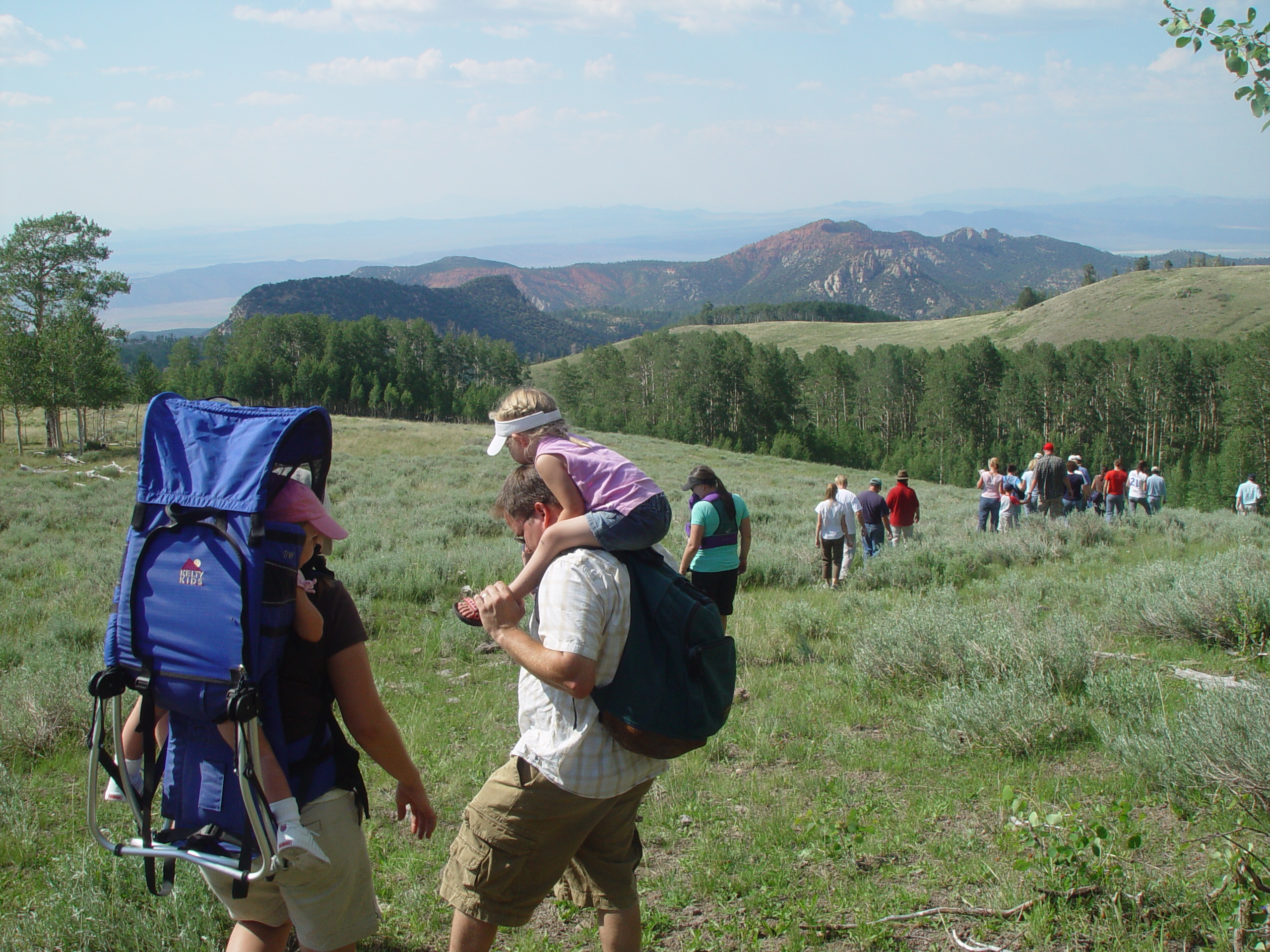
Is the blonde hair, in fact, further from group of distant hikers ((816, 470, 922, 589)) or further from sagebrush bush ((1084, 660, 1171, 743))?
group of distant hikers ((816, 470, 922, 589))

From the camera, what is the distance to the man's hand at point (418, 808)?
246 cm

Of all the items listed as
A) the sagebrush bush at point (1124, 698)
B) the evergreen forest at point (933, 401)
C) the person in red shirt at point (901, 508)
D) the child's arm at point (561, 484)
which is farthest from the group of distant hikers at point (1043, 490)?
the evergreen forest at point (933, 401)

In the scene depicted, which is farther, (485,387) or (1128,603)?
(485,387)

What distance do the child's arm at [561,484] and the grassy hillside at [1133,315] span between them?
10805 cm

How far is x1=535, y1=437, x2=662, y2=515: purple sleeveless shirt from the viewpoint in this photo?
2.59 meters

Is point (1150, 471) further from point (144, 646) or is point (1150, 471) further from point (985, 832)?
point (144, 646)

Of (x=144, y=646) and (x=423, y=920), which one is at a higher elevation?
(x=144, y=646)

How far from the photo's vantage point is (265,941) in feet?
7.42

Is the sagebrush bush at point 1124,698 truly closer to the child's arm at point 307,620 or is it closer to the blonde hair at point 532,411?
the blonde hair at point 532,411

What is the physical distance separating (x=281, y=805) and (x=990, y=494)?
1504 cm

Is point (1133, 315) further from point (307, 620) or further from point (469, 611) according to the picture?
point (307, 620)

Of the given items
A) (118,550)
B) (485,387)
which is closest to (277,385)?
(485,387)

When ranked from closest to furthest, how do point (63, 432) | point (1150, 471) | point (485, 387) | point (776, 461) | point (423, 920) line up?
1. point (423, 920)
2. point (1150, 471)
3. point (63, 432)
4. point (776, 461)
5. point (485, 387)

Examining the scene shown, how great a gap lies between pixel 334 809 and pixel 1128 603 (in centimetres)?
718
